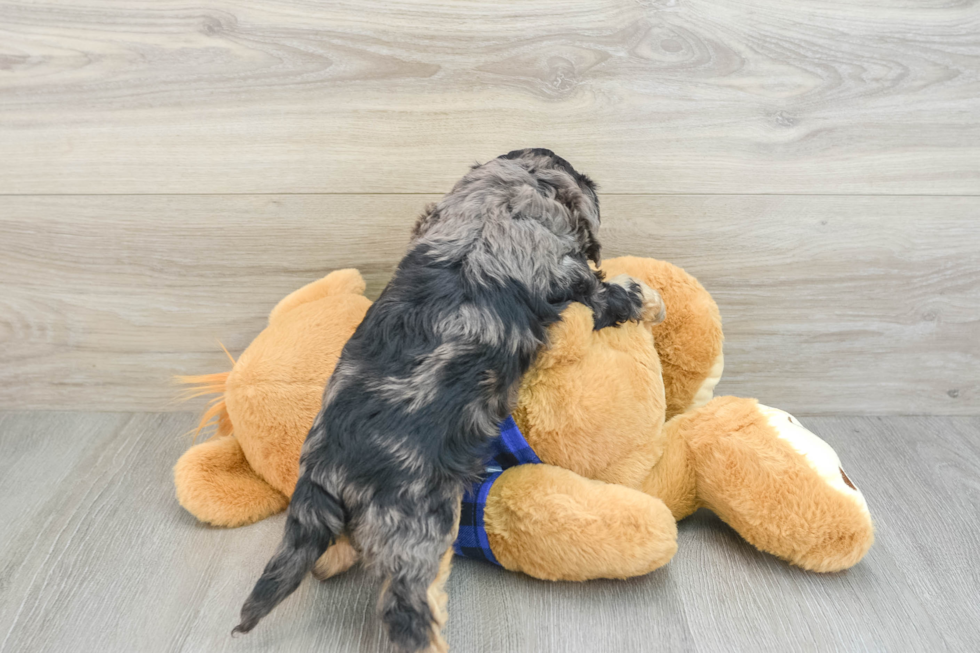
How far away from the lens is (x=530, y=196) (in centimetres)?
92

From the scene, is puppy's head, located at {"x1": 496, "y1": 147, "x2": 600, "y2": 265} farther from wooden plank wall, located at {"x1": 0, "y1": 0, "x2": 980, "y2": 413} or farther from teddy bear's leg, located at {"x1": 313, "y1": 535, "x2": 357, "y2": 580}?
teddy bear's leg, located at {"x1": 313, "y1": 535, "x2": 357, "y2": 580}

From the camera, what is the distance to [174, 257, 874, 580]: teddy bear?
0.90m

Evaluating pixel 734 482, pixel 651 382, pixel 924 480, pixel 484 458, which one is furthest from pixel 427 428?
pixel 924 480

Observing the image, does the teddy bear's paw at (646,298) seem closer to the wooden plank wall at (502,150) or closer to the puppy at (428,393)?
the puppy at (428,393)

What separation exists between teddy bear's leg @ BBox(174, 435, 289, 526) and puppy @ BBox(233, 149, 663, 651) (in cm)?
32

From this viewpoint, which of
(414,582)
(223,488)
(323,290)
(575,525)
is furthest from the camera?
(323,290)

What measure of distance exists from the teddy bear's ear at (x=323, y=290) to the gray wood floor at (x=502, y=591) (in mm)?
366

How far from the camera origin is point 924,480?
119 cm

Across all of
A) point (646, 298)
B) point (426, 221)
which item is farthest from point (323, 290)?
point (646, 298)

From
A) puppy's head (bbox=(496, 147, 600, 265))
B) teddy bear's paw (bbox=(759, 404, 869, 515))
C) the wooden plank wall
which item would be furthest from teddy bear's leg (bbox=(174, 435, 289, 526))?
teddy bear's paw (bbox=(759, 404, 869, 515))

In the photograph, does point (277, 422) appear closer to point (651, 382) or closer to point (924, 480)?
point (651, 382)

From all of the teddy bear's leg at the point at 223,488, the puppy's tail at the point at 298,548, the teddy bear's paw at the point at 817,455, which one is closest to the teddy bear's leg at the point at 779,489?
the teddy bear's paw at the point at 817,455

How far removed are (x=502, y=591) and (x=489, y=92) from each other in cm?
81

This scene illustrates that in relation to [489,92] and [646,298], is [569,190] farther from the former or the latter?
[489,92]
